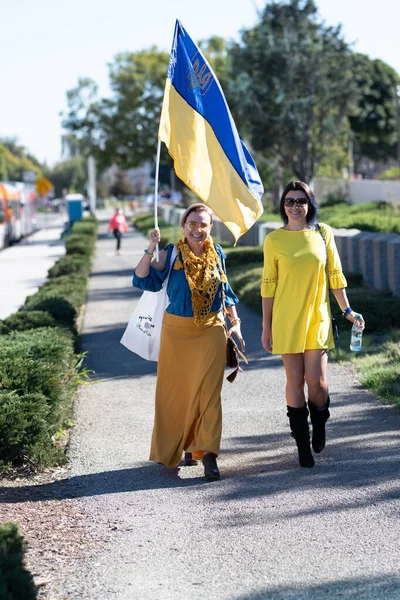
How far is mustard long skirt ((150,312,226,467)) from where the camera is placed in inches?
263

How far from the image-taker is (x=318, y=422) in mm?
6910

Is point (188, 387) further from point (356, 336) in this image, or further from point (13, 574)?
point (13, 574)

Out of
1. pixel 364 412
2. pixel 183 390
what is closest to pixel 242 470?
pixel 183 390

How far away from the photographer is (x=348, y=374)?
10164mm

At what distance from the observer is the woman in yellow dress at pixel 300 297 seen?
6.57m

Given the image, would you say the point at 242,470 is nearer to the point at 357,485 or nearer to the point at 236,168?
the point at 357,485

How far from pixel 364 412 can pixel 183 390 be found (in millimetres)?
2085

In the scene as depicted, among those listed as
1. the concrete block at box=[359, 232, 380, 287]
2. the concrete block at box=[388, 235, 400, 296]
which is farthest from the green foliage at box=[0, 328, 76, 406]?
the concrete block at box=[359, 232, 380, 287]

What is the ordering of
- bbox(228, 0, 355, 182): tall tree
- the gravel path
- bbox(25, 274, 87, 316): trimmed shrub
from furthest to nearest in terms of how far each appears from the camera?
1. bbox(228, 0, 355, 182): tall tree
2. bbox(25, 274, 87, 316): trimmed shrub
3. the gravel path

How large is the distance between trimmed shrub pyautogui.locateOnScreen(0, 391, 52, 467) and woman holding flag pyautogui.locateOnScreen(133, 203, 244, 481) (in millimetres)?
751

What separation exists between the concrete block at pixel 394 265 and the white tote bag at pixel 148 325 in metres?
7.91

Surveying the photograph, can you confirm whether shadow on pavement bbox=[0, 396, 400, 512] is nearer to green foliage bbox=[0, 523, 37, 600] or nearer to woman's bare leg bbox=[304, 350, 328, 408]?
woman's bare leg bbox=[304, 350, 328, 408]

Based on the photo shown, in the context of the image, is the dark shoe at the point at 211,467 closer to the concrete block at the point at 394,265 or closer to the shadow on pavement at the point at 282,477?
the shadow on pavement at the point at 282,477

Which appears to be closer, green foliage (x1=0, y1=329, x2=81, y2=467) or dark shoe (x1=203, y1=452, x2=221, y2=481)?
dark shoe (x1=203, y1=452, x2=221, y2=481)
